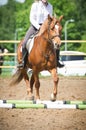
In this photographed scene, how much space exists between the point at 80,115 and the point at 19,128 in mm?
1964

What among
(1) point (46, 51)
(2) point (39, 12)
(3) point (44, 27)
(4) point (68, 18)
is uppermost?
(2) point (39, 12)

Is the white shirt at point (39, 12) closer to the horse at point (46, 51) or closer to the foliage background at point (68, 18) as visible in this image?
the horse at point (46, 51)

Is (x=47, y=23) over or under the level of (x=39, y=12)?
under

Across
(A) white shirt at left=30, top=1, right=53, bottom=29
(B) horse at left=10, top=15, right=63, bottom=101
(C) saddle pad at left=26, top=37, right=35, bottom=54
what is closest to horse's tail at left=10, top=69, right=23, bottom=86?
(B) horse at left=10, top=15, right=63, bottom=101

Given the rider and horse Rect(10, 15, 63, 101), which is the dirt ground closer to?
horse Rect(10, 15, 63, 101)

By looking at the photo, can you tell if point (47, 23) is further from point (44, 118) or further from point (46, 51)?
point (44, 118)

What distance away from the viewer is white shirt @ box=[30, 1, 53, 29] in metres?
11.3

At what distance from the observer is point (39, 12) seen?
11.3 metres

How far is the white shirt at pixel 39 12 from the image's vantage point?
37.0 feet

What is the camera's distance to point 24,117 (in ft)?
30.3

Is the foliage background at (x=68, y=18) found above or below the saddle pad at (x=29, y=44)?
below

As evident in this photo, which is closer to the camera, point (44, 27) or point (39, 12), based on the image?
point (44, 27)

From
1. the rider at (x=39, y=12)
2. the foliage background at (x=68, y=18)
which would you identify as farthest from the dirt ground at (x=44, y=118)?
the foliage background at (x=68, y=18)

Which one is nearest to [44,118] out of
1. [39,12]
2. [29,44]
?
[39,12]
